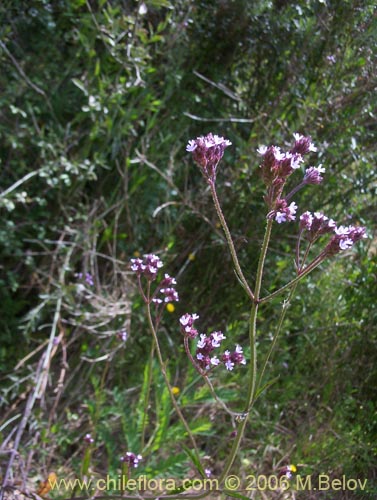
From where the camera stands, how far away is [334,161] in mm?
2336

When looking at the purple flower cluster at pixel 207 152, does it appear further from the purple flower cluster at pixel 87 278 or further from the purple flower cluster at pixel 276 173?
the purple flower cluster at pixel 87 278

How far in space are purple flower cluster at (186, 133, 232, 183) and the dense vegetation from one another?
0.75 metres

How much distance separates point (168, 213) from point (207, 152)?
120 centimetres

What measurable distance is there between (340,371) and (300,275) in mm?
984

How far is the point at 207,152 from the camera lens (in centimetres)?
137

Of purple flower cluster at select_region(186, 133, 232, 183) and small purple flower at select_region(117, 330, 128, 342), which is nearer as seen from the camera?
purple flower cluster at select_region(186, 133, 232, 183)

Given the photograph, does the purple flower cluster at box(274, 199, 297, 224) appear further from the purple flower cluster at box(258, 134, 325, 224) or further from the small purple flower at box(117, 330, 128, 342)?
the small purple flower at box(117, 330, 128, 342)

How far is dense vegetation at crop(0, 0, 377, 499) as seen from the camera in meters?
2.19

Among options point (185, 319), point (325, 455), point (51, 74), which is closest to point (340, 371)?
point (325, 455)

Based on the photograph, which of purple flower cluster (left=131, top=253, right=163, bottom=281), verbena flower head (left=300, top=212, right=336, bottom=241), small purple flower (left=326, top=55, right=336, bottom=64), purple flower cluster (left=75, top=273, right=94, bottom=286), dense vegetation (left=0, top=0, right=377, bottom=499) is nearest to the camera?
verbena flower head (left=300, top=212, right=336, bottom=241)

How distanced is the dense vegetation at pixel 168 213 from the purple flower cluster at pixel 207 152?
749 mm

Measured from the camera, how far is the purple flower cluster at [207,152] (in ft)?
4.45

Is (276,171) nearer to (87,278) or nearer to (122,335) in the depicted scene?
(122,335)

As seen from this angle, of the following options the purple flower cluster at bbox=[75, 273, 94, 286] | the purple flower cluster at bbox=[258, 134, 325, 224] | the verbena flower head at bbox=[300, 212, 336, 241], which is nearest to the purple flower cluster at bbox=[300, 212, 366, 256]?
the verbena flower head at bbox=[300, 212, 336, 241]
